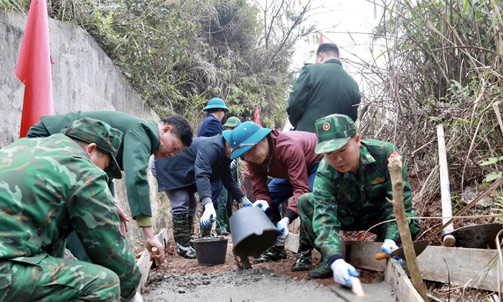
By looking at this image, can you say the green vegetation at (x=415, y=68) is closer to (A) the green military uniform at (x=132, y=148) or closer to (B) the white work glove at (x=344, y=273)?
(B) the white work glove at (x=344, y=273)

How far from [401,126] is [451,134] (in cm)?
56

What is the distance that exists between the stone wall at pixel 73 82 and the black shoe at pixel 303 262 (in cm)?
231

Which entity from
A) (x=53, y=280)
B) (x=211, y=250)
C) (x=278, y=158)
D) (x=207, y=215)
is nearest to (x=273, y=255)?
(x=211, y=250)

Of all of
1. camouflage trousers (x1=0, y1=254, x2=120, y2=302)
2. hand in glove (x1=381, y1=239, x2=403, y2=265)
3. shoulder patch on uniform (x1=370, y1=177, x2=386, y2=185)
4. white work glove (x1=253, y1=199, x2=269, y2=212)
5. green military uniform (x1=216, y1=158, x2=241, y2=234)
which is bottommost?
green military uniform (x1=216, y1=158, x2=241, y2=234)

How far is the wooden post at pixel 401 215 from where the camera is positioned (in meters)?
1.94

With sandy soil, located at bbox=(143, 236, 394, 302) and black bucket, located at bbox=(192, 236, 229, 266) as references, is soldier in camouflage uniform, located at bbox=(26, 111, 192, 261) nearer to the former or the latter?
sandy soil, located at bbox=(143, 236, 394, 302)

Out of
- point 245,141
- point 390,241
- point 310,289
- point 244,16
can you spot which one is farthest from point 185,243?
point 244,16

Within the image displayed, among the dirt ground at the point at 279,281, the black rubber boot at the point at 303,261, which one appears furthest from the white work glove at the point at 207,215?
the black rubber boot at the point at 303,261

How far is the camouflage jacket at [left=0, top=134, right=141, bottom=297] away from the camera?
1.68 metres

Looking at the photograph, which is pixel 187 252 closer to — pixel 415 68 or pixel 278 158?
pixel 278 158

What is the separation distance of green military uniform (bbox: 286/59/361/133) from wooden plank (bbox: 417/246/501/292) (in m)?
1.77

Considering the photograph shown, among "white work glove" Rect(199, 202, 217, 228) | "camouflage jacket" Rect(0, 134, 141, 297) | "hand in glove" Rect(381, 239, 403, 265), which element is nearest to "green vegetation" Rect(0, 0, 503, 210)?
"hand in glove" Rect(381, 239, 403, 265)

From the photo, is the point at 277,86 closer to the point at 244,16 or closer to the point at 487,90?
the point at 244,16

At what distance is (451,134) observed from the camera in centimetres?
362
